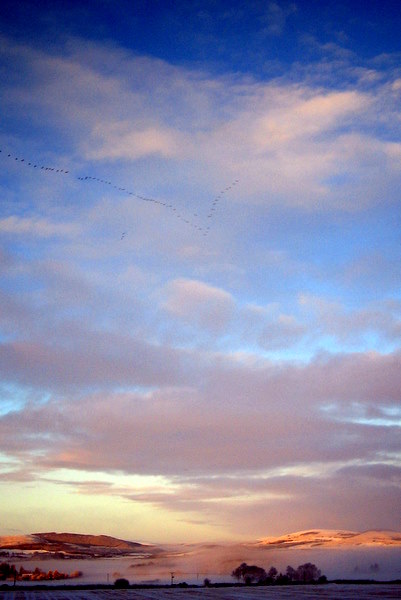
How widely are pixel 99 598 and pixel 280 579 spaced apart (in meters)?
113

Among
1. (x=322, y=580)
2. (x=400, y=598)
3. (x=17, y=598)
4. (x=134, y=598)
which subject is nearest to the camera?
(x=400, y=598)

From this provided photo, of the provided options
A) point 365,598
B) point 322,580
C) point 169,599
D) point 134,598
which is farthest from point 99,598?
point 322,580

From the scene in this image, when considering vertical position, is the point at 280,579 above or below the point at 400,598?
below

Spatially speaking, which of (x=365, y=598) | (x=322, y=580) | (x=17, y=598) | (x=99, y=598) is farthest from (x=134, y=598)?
(x=322, y=580)

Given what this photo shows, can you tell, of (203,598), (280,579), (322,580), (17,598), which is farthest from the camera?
(280,579)

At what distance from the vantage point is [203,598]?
86.2m

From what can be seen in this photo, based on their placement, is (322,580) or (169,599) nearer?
(169,599)

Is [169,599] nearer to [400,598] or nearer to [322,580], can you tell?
[400,598]

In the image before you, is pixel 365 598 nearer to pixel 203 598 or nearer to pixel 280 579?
pixel 203 598

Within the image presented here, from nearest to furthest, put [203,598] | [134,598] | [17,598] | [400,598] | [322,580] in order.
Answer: [400,598] → [203,598] → [134,598] → [17,598] → [322,580]

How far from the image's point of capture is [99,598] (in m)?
94.8

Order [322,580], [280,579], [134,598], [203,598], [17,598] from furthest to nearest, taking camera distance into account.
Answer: [280,579] < [322,580] < [17,598] < [134,598] < [203,598]

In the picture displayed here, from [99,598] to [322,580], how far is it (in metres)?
95.9

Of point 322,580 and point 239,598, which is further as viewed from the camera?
point 322,580
